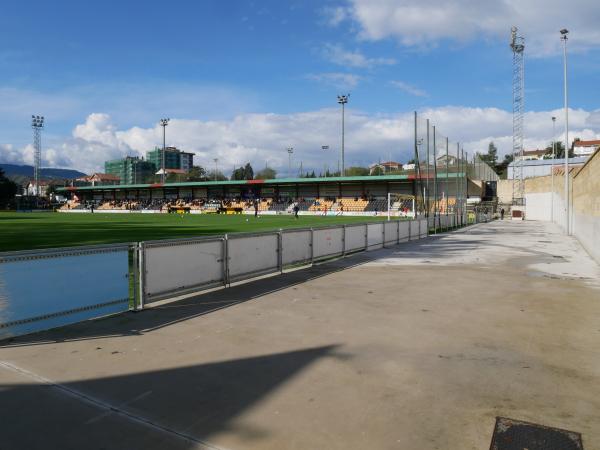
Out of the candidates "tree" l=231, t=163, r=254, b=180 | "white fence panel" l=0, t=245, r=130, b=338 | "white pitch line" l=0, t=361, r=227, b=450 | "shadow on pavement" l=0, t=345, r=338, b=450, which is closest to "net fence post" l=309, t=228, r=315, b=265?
"white fence panel" l=0, t=245, r=130, b=338

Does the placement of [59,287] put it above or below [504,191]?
below

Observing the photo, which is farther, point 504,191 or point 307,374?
point 504,191

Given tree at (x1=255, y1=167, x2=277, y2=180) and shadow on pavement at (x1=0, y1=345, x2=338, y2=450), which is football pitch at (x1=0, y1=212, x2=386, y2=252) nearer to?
shadow on pavement at (x1=0, y1=345, x2=338, y2=450)

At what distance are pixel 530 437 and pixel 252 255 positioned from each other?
25.5ft

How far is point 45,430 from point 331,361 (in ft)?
9.55

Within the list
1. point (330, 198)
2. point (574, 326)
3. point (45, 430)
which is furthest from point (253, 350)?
point (330, 198)

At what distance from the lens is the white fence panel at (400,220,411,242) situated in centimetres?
2186

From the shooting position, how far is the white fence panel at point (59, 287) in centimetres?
598

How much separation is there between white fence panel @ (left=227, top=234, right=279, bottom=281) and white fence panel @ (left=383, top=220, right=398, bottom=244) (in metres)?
9.32

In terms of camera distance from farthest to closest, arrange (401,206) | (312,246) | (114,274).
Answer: (401,206) < (312,246) < (114,274)

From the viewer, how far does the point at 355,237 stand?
1664 cm

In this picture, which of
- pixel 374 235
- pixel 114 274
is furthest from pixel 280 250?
pixel 374 235

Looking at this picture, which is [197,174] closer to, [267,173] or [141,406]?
[267,173]

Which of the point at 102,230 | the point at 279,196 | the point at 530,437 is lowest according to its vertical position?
the point at 530,437
